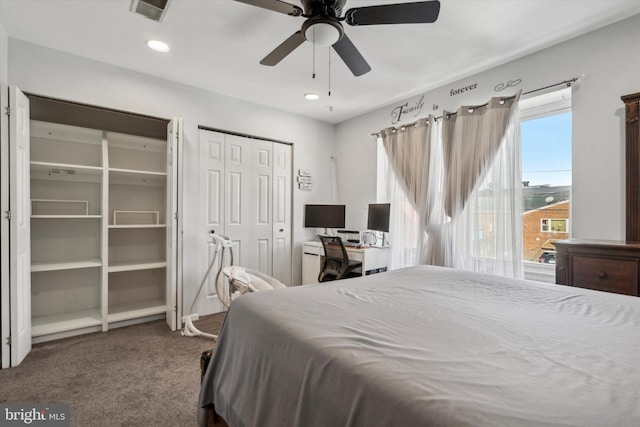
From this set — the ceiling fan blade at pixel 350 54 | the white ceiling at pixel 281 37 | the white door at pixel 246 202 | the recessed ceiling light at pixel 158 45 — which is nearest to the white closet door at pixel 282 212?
the white door at pixel 246 202

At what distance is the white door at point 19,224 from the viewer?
7.18 feet

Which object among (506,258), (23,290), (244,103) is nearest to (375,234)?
(506,258)

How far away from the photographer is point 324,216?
4203 mm

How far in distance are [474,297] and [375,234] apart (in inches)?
103

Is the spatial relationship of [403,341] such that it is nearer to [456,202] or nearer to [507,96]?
[456,202]

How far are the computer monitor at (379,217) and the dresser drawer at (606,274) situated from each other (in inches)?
73.8

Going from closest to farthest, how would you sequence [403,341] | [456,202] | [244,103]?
1. [403,341]
2. [456,202]
3. [244,103]

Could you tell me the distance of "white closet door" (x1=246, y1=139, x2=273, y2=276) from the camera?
390cm

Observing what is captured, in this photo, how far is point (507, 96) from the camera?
2783 millimetres

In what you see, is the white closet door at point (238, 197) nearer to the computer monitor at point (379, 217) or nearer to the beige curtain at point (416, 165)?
the computer monitor at point (379, 217)

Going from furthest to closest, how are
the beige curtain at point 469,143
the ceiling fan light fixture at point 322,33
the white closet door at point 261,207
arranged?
the white closet door at point 261,207
the beige curtain at point 469,143
the ceiling fan light fixture at point 322,33

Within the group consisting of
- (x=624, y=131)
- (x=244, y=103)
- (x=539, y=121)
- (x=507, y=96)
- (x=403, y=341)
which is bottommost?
(x=403, y=341)

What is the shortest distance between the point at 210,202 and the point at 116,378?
1931mm
